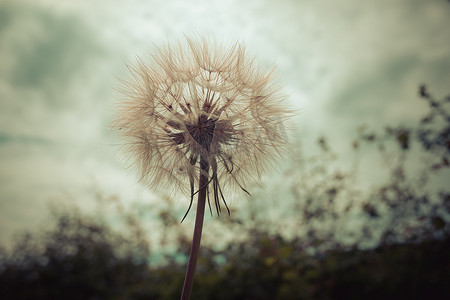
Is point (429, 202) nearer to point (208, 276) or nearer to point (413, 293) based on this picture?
point (413, 293)

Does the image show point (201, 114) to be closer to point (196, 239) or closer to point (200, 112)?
point (200, 112)

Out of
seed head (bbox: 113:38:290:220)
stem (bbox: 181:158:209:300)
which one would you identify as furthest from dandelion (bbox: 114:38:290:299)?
stem (bbox: 181:158:209:300)

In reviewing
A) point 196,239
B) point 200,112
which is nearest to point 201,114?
point 200,112

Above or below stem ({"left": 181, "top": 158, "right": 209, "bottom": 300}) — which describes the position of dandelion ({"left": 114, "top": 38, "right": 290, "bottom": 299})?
above

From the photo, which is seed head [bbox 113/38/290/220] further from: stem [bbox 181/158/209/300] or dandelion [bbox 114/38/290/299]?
stem [bbox 181/158/209/300]

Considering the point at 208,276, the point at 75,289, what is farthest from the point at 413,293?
the point at 75,289

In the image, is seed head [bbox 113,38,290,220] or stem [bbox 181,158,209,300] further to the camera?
seed head [bbox 113,38,290,220]

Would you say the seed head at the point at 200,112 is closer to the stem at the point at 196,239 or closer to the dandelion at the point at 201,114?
the dandelion at the point at 201,114

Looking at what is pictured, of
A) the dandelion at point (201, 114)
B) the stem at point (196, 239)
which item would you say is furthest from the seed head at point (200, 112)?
the stem at point (196, 239)
